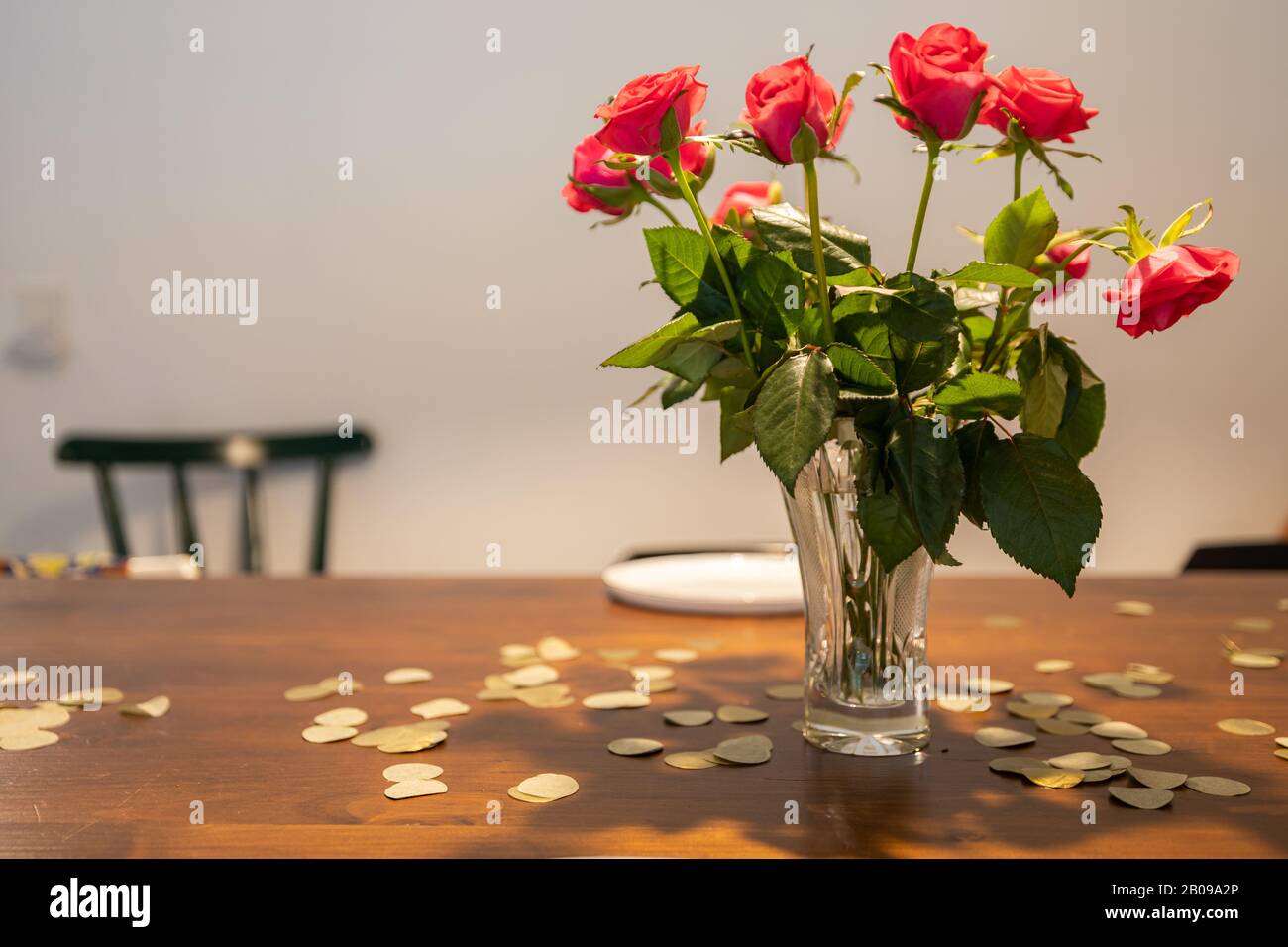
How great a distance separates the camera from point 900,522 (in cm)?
65

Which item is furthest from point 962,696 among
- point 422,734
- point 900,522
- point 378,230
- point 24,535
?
point 24,535

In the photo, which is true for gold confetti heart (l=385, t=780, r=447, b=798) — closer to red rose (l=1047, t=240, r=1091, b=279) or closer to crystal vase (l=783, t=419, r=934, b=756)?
crystal vase (l=783, t=419, r=934, b=756)

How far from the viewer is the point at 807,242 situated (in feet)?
2.25

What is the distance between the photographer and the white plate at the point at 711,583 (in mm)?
1164

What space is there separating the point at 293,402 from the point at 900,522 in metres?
2.39

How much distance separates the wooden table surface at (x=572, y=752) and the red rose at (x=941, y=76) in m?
0.37

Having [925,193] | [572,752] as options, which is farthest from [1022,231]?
[572,752]

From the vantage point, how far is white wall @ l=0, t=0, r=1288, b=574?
9.08 feet

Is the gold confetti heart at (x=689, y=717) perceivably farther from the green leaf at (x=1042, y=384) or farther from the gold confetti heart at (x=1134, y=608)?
the gold confetti heart at (x=1134, y=608)

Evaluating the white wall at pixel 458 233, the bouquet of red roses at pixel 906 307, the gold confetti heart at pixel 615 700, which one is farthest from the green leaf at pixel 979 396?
the white wall at pixel 458 233

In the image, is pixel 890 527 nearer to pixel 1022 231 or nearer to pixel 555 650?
pixel 1022 231

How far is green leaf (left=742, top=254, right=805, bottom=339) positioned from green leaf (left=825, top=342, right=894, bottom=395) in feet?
0.13

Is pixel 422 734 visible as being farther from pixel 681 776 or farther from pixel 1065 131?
pixel 1065 131
